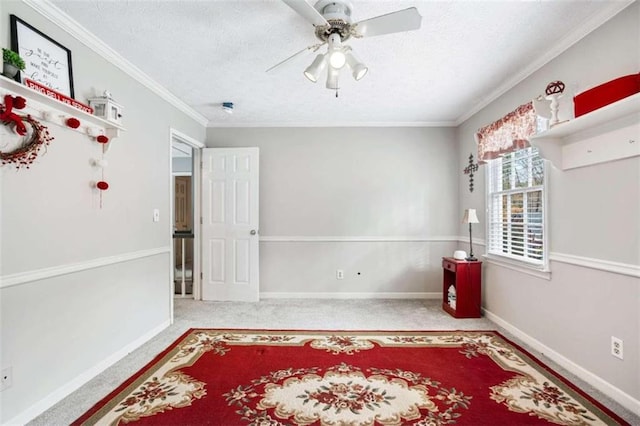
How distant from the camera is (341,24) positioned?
5.81ft

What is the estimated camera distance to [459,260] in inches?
133

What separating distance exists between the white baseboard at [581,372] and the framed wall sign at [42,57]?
398 centimetres

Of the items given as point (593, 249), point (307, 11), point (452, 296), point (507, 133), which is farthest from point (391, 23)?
point (452, 296)

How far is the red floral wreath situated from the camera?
1517 millimetres

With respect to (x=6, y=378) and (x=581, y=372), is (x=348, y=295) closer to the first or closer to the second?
(x=581, y=372)

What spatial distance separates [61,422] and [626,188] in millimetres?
3598

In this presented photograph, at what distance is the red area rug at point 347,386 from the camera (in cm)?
171

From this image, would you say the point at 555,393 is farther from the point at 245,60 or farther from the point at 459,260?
the point at 245,60

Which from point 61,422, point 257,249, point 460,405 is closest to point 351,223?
point 257,249

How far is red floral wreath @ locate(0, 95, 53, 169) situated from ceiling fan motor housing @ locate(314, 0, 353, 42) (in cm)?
172

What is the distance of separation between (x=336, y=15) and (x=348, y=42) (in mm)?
470

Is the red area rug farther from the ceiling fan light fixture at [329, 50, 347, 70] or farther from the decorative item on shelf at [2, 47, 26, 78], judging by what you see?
the ceiling fan light fixture at [329, 50, 347, 70]

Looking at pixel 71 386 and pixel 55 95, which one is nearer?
pixel 55 95

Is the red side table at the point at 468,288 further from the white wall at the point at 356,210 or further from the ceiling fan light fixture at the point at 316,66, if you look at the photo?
the ceiling fan light fixture at the point at 316,66
